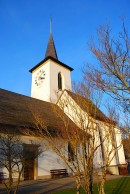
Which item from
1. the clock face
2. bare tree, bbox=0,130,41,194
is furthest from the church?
bare tree, bbox=0,130,41,194

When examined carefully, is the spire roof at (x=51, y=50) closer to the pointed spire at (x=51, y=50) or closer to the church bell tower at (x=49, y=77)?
the pointed spire at (x=51, y=50)

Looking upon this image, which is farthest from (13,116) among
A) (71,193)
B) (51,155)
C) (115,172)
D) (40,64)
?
(40,64)

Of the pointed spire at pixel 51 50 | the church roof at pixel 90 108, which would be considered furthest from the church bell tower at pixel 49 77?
the church roof at pixel 90 108

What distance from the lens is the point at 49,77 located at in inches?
1112

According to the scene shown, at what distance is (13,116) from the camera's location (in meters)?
15.1

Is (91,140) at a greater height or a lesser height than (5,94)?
lesser

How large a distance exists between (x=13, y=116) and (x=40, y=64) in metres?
17.7

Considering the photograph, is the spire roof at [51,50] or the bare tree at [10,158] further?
the spire roof at [51,50]

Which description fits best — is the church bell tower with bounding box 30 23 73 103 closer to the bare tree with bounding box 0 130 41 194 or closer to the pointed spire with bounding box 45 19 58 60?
the pointed spire with bounding box 45 19 58 60

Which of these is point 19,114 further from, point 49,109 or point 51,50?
point 51,50

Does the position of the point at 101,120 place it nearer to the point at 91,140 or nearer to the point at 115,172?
the point at 91,140

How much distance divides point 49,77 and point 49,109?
7.90 metres

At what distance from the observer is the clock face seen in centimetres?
2950

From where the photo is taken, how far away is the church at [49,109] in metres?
6.11
